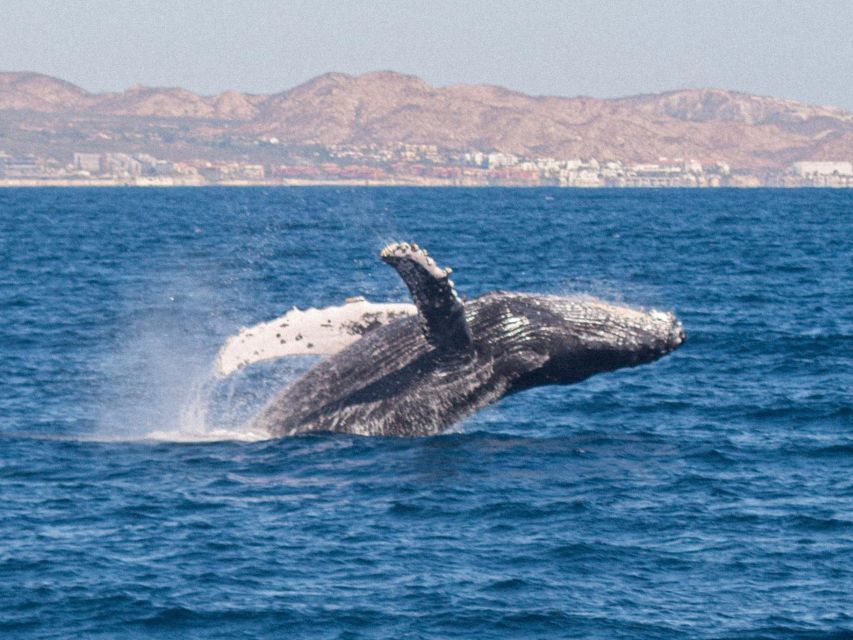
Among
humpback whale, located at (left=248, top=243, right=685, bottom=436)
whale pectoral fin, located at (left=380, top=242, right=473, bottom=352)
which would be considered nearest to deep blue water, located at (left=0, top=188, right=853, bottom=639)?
humpback whale, located at (left=248, top=243, right=685, bottom=436)

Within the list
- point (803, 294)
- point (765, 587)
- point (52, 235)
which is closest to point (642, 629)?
point (765, 587)

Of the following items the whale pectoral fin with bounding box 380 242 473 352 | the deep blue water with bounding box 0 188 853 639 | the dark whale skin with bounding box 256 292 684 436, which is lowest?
the deep blue water with bounding box 0 188 853 639

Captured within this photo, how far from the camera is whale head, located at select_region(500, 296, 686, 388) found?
52.2 ft

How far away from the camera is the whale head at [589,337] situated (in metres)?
15.9

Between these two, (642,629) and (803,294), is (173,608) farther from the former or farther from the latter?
(803,294)

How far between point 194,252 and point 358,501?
47.2 m

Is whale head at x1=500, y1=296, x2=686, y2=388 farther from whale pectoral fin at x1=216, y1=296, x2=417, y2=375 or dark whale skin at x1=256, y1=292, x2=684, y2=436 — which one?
whale pectoral fin at x1=216, y1=296, x2=417, y2=375

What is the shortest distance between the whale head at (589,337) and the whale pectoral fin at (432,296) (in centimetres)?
87

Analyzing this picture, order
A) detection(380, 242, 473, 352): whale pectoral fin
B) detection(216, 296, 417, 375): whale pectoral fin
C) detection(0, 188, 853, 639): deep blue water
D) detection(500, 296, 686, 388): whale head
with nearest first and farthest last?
1. detection(0, 188, 853, 639): deep blue water
2. detection(380, 242, 473, 352): whale pectoral fin
3. detection(216, 296, 417, 375): whale pectoral fin
4. detection(500, 296, 686, 388): whale head

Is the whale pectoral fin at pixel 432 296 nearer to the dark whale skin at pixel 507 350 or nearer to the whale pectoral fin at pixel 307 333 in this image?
the dark whale skin at pixel 507 350

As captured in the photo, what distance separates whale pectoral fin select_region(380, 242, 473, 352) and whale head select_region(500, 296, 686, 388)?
0.87 m

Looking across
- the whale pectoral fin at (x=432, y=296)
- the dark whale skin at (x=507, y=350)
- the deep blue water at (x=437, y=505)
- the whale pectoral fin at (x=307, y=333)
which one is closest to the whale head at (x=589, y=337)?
the dark whale skin at (x=507, y=350)

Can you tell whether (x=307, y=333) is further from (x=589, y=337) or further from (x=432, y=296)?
(x=589, y=337)

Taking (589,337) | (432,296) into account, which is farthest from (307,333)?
(589,337)
